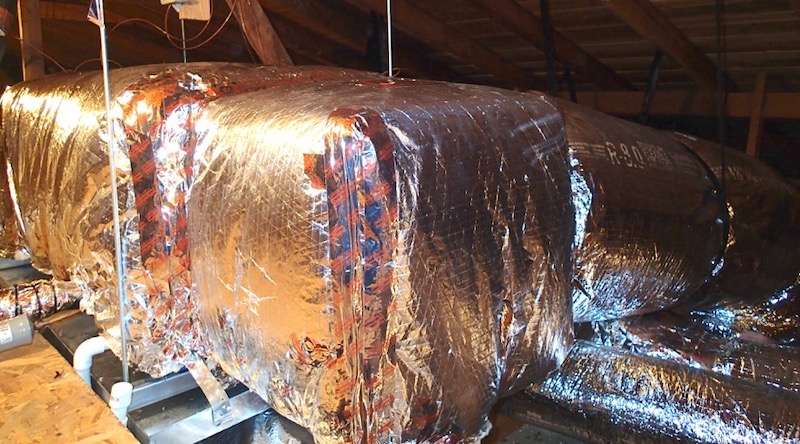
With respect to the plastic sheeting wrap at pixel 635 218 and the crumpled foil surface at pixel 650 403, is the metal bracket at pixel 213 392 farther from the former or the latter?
the plastic sheeting wrap at pixel 635 218

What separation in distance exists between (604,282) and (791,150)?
3.09 m

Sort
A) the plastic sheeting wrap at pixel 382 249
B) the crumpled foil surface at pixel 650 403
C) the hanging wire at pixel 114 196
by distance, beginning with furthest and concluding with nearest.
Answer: the crumpled foil surface at pixel 650 403 < the hanging wire at pixel 114 196 < the plastic sheeting wrap at pixel 382 249

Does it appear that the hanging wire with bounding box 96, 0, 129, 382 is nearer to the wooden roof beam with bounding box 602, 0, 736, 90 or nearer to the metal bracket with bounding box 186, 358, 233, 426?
the metal bracket with bounding box 186, 358, 233, 426

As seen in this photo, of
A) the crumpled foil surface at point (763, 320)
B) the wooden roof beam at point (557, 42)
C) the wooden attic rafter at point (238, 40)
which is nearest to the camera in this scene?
the crumpled foil surface at point (763, 320)

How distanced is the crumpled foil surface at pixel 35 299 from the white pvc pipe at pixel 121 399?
1.74 feet

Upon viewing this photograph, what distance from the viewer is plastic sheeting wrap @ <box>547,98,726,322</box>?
1225mm

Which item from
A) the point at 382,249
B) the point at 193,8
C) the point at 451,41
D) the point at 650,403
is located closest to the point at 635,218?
the point at 650,403

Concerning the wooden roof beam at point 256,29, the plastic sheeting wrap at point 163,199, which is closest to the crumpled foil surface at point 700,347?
the plastic sheeting wrap at point 163,199

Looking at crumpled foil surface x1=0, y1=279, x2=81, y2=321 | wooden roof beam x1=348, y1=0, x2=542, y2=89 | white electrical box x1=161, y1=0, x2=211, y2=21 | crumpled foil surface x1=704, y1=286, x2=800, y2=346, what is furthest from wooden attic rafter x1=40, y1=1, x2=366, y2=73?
crumpled foil surface x1=704, y1=286, x2=800, y2=346

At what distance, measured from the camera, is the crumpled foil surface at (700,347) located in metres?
1.41

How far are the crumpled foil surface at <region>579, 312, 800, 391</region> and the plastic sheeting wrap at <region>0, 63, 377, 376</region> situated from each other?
3.27ft

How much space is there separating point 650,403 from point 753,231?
673mm

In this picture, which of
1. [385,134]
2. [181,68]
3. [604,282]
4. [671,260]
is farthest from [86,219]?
[671,260]

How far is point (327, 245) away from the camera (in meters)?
0.81
